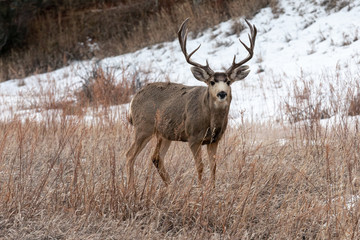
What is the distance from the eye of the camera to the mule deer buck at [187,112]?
16.3ft

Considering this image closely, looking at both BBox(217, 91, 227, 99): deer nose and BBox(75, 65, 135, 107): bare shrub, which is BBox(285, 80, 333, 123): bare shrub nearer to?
BBox(217, 91, 227, 99): deer nose

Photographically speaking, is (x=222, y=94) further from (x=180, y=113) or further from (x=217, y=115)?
(x=180, y=113)

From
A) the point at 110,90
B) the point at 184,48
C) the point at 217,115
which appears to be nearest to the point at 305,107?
the point at 184,48

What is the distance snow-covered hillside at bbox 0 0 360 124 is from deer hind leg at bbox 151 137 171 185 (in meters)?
3.70

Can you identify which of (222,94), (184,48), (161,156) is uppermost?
(184,48)

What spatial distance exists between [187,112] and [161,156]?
0.76 metres

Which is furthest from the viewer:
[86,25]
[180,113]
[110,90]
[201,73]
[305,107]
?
[86,25]

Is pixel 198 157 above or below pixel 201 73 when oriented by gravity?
below

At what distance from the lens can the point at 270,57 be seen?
1300 cm

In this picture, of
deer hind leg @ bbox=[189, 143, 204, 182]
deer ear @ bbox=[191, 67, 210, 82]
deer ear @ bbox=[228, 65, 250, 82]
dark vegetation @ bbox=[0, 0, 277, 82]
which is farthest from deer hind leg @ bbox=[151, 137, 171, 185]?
dark vegetation @ bbox=[0, 0, 277, 82]

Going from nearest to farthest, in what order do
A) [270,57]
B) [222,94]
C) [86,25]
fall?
[222,94], [270,57], [86,25]

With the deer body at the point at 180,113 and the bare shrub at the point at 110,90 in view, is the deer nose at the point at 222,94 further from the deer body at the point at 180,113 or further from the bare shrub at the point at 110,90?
the bare shrub at the point at 110,90

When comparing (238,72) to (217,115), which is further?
(238,72)

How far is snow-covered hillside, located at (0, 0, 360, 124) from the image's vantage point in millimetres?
10453
